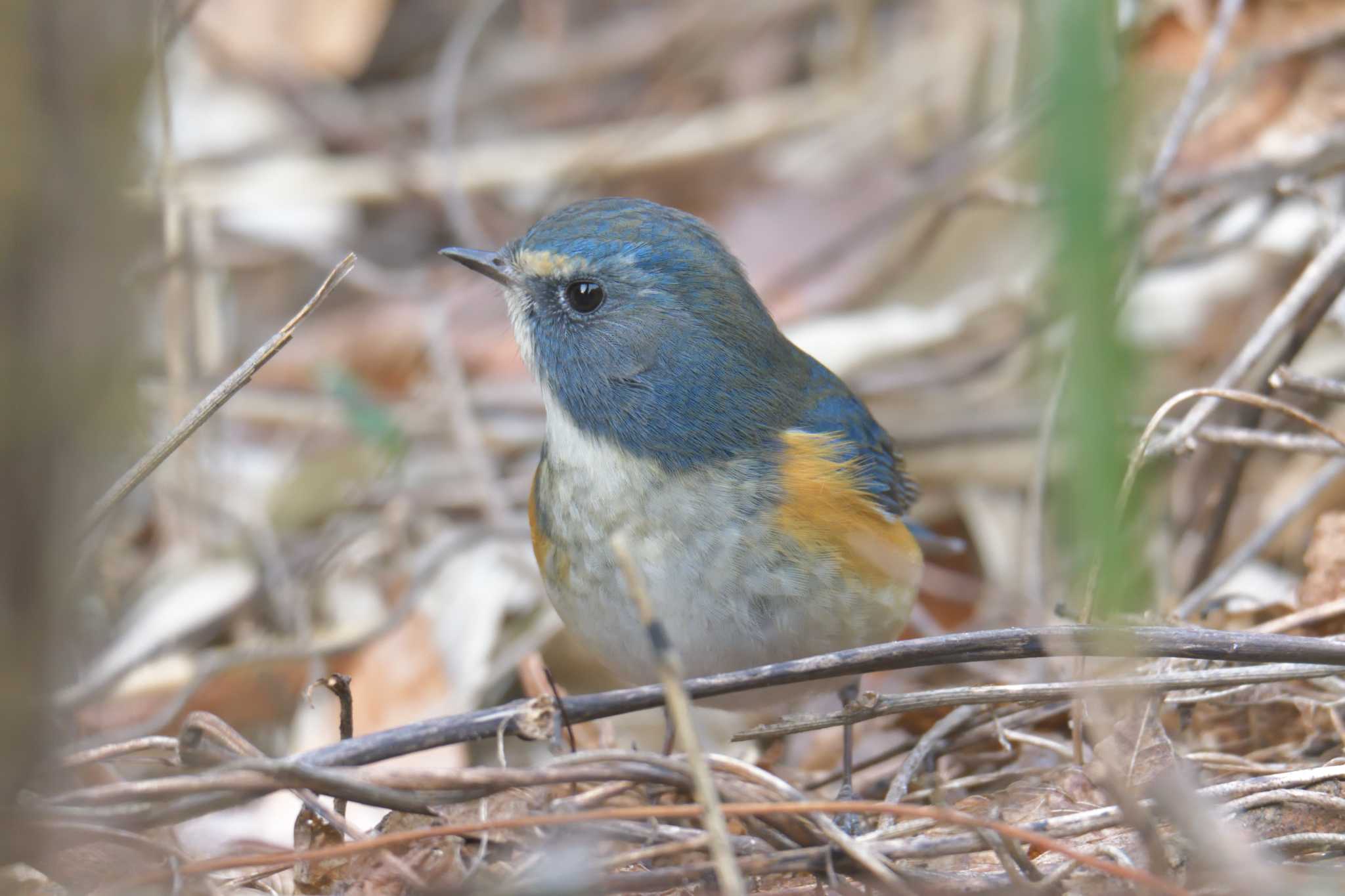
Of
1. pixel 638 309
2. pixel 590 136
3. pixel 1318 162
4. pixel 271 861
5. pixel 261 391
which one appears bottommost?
pixel 271 861

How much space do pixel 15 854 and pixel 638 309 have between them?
2220 mm

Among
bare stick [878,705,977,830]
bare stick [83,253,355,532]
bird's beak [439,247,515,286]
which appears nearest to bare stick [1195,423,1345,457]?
bare stick [878,705,977,830]

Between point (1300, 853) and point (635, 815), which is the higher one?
point (635, 815)

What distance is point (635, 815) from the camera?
2342 mm

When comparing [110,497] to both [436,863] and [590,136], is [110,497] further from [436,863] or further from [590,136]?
[590,136]

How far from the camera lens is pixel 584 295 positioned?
3674 mm

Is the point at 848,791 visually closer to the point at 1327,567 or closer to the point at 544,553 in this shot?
the point at 544,553

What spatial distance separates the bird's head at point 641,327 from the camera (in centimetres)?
350

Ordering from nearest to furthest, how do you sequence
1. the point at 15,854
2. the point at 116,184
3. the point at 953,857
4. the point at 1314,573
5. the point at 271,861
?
the point at 116,184
the point at 15,854
the point at 271,861
the point at 953,857
the point at 1314,573

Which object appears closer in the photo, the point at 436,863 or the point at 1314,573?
the point at 436,863

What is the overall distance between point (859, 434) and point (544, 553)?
937mm

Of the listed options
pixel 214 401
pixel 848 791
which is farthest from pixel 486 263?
pixel 848 791

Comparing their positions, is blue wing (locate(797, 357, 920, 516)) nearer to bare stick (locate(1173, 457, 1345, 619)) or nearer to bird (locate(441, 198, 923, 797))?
bird (locate(441, 198, 923, 797))

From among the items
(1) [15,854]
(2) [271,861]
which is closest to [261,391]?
(2) [271,861]
